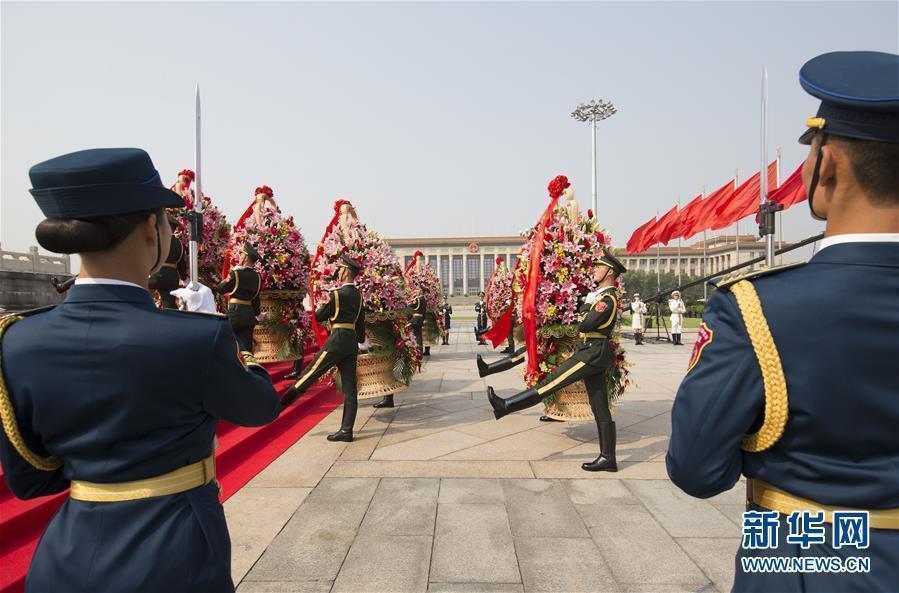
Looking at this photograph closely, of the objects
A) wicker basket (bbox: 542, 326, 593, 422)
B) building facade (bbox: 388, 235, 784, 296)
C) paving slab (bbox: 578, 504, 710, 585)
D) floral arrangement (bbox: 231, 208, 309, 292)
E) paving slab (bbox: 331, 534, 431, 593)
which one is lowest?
paving slab (bbox: 578, 504, 710, 585)

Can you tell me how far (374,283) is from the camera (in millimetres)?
7008

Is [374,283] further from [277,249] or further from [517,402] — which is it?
[517,402]

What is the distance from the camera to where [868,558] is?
3.86 ft

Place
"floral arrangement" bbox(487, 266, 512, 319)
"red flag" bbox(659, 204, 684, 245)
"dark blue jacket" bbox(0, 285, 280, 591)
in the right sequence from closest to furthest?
"dark blue jacket" bbox(0, 285, 280, 591) → "floral arrangement" bbox(487, 266, 512, 319) → "red flag" bbox(659, 204, 684, 245)

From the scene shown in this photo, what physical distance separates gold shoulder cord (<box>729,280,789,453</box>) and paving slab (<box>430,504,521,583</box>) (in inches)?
85.8

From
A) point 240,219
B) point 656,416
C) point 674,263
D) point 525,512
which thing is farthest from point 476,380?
point 674,263

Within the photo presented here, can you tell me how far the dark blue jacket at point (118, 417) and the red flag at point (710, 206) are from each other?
1805 cm

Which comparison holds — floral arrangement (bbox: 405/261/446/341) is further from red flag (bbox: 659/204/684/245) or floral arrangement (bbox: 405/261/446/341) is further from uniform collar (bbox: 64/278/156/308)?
uniform collar (bbox: 64/278/156/308)

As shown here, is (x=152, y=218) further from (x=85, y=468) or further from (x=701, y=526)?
(x=701, y=526)

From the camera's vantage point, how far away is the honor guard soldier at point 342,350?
589 centimetres

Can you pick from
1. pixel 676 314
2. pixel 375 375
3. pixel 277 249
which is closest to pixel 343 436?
pixel 375 375

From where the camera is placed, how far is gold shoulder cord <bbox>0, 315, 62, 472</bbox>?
1.43 metres

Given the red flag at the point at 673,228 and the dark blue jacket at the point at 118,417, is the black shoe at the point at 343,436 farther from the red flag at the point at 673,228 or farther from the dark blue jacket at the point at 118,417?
the red flag at the point at 673,228

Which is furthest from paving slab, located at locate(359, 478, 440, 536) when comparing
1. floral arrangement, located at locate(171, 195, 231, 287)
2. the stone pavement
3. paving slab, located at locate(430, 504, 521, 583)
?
floral arrangement, located at locate(171, 195, 231, 287)
